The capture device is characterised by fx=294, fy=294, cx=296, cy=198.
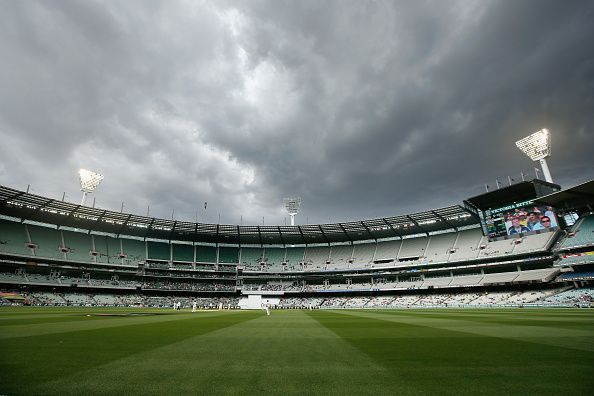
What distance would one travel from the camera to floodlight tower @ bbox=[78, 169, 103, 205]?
6191cm

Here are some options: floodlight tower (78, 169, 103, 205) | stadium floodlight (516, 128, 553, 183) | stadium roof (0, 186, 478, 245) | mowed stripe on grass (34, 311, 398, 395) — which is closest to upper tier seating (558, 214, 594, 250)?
stadium floodlight (516, 128, 553, 183)

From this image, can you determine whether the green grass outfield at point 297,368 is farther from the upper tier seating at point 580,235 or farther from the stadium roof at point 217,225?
the stadium roof at point 217,225

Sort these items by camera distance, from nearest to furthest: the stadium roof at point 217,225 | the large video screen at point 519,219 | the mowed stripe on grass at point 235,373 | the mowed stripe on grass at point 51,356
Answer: the mowed stripe on grass at point 235,373, the mowed stripe on grass at point 51,356, the large video screen at point 519,219, the stadium roof at point 217,225

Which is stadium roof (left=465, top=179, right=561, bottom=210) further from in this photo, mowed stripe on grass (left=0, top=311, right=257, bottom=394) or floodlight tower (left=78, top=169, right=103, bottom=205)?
floodlight tower (left=78, top=169, right=103, bottom=205)

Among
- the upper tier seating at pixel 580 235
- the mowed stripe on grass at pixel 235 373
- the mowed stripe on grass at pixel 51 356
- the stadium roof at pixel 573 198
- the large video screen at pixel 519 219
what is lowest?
the mowed stripe on grass at pixel 235 373

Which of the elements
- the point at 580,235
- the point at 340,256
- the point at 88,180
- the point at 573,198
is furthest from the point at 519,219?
the point at 88,180

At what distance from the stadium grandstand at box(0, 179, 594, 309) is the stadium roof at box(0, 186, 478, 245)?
10.1 inches

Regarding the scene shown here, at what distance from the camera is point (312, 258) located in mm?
79812

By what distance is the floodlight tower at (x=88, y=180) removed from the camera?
203 feet

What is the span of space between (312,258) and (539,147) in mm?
54514

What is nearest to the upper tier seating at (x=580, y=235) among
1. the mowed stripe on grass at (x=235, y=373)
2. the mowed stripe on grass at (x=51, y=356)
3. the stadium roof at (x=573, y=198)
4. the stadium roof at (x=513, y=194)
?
the stadium roof at (x=573, y=198)

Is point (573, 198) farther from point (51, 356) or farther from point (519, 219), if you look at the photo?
point (51, 356)

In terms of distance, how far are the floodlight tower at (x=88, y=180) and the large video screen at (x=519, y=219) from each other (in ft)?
266

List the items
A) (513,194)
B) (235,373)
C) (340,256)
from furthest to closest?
(340,256) < (513,194) < (235,373)
